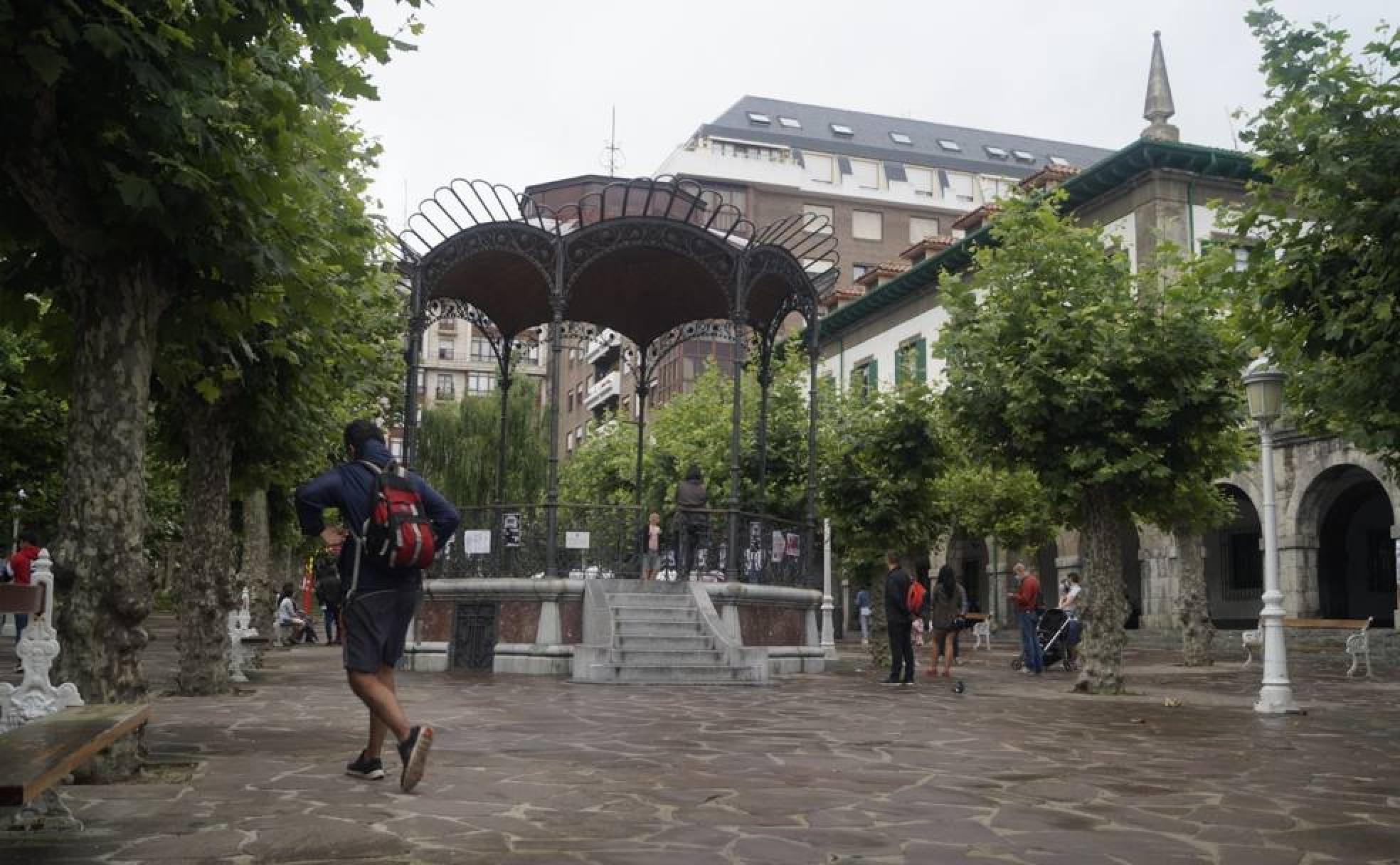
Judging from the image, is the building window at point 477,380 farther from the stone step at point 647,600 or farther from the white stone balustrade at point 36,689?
the white stone balustrade at point 36,689

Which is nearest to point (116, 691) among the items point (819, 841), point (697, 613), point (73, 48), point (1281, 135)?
point (73, 48)

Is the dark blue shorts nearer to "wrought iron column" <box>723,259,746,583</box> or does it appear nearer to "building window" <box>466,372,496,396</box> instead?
"wrought iron column" <box>723,259,746,583</box>

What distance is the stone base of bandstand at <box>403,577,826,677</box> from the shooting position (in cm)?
1820

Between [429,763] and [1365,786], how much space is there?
5.73 meters

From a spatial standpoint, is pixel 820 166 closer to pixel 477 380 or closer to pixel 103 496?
pixel 477 380

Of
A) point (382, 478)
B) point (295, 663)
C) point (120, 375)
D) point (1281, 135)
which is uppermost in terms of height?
point (1281, 135)

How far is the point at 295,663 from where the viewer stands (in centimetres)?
2225

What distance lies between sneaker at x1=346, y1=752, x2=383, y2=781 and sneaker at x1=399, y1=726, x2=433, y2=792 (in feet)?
1.73

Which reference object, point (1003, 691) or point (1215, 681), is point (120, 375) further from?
point (1215, 681)

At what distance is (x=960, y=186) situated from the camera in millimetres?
71000

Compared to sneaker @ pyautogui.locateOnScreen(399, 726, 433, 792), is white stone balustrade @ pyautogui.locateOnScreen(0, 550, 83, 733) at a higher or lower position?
higher

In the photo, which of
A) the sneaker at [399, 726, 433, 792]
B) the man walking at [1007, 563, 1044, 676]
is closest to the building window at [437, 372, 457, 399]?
the man walking at [1007, 563, 1044, 676]

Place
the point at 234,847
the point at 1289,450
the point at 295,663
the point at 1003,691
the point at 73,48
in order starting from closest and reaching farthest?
the point at 234,847 < the point at 73,48 < the point at 1003,691 < the point at 295,663 < the point at 1289,450

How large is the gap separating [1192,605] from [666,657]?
1284cm
